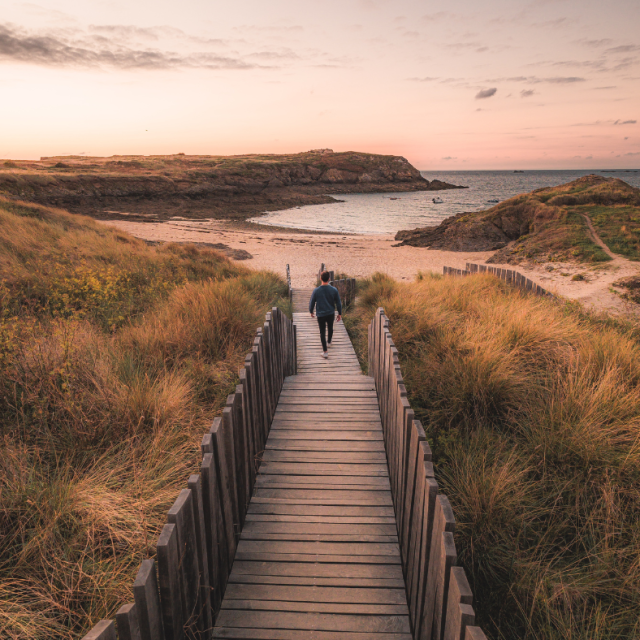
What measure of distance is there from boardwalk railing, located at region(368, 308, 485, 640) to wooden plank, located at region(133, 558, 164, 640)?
4.03 feet

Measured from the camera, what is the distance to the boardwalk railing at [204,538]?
1.60 meters

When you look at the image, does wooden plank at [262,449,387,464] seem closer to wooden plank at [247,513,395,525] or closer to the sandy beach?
wooden plank at [247,513,395,525]

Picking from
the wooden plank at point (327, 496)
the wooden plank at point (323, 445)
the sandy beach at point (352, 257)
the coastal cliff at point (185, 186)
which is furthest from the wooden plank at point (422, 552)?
the coastal cliff at point (185, 186)

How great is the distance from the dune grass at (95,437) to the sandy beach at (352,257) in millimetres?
10088

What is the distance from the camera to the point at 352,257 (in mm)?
27094

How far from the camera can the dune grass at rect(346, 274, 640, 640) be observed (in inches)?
96.3

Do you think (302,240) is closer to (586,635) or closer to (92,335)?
(92,335)

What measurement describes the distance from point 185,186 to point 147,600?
70.4m

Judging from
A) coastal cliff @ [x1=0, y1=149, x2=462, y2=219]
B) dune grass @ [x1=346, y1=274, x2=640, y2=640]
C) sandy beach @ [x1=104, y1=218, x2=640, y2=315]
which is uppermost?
coastal cliff @ [x1=0, y1=149, x2=462, y2=219]

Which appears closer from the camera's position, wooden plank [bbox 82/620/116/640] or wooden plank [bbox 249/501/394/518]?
wooden plank [bbox 82/620/116/640]

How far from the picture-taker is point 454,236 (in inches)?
1185

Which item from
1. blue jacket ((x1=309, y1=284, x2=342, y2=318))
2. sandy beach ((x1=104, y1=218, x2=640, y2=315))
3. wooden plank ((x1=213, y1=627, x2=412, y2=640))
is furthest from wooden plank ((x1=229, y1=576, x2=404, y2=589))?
sandy beach ((x1=104, y1=218, x2=640, y2=315))

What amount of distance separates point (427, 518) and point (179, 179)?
73192 mm

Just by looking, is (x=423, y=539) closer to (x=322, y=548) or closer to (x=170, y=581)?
(x=322, y=548)
